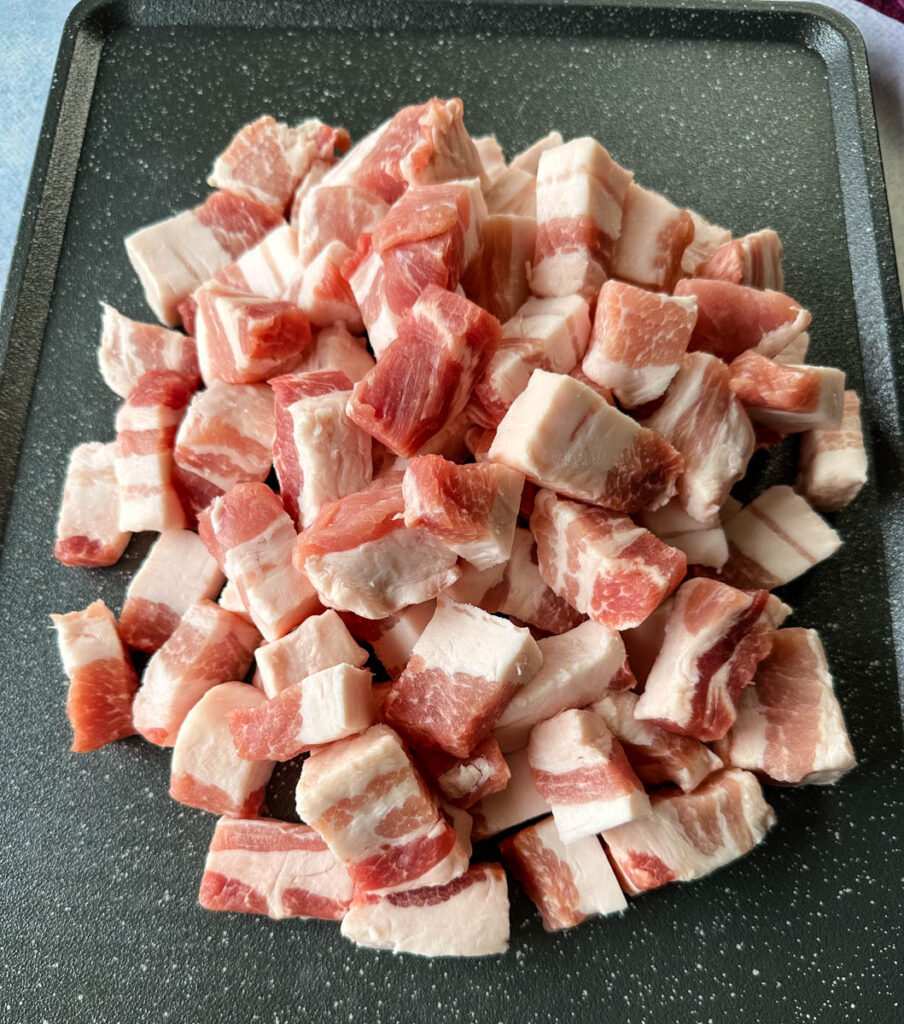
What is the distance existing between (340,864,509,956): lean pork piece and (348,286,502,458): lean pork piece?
929 mm

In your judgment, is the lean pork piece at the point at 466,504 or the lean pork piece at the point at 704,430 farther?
the lean pork piece at the point at 704,430

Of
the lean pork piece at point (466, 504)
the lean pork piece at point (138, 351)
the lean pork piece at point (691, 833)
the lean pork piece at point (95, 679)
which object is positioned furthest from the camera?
the lean pork piece at point (138, 351)

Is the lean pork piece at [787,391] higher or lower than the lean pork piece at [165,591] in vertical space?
higher

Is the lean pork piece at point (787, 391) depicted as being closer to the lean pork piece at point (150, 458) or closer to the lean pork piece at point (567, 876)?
the lean pork piece at point (567, 876)

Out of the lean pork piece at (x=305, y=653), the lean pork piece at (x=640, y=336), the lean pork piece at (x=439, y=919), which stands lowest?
the lean pork piece at (x=439, y=919)

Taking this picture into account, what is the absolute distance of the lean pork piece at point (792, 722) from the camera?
184cm

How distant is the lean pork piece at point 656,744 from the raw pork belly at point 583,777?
1.5 inches

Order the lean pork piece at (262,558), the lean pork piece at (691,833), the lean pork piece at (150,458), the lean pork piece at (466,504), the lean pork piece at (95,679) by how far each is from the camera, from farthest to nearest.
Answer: the lean pork piece at (150,458), the lean pork piece at (95,679), the lean pork piece at (262,558), the lean pork piece at (691,833), the lean pork piece at (466,504)

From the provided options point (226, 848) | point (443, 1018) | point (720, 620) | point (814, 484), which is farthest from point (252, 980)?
point (814, 484)

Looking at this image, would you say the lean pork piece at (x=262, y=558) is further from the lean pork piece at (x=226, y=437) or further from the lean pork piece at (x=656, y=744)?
the lean pork piece at (x=656, y=744)

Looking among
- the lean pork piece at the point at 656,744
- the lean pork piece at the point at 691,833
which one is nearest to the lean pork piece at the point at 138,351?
the lean pork piece at the point at 656,744

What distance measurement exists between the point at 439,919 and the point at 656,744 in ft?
1.87

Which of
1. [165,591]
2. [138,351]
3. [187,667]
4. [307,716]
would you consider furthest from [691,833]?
[138,351]

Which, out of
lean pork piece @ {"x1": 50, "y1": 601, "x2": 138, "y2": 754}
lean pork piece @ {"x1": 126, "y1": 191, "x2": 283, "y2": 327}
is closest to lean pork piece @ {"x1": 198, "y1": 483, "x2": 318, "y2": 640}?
lean pork piece @ {"x1": 50, "y1": 601, "x2": 138, "y2": 754}
